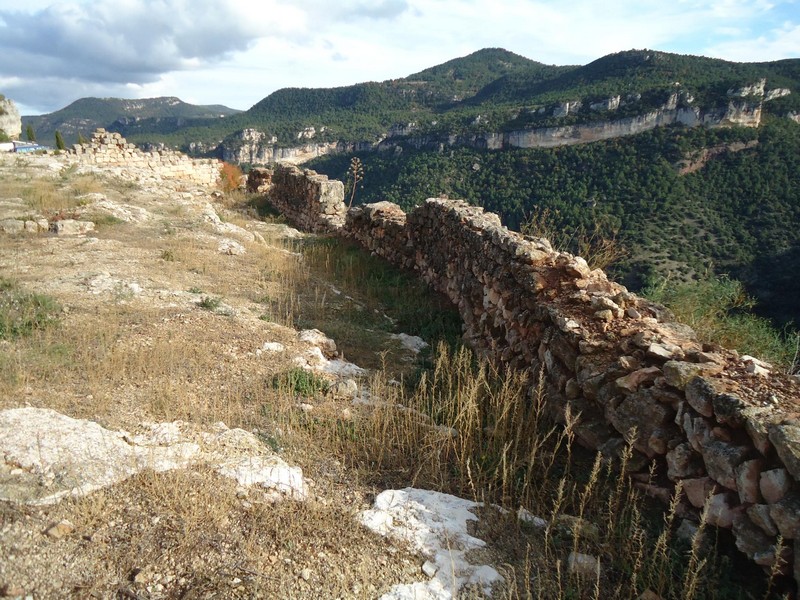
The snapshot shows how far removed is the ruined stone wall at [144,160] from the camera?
802 inches

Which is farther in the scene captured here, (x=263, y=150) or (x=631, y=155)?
(x=263, y=150)

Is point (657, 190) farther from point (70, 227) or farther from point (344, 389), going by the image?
point (344, 389)

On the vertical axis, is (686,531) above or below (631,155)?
below

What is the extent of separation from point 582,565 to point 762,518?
33.6 inches

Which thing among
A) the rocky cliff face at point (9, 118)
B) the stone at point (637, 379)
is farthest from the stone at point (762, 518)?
the rocky cliff face at point (9, 118)

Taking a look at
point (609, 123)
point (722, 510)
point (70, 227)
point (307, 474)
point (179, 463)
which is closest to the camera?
point (722, 510)

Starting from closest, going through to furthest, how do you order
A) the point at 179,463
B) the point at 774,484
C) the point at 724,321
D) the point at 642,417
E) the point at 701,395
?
the point at 774,484
the point at 701,395
the point at 179,463
the point at 642,417
the point at 724,321

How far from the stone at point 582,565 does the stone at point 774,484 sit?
85 centimetres

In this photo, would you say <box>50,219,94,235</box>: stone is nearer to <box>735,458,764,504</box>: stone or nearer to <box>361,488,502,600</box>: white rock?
<box>361,488,502,600</box>: white rock

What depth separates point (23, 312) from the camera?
4988 millimetres

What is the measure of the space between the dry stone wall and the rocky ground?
1.25m

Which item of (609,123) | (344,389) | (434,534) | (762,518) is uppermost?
(609,123)

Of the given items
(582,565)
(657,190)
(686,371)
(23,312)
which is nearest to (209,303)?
(23,312)

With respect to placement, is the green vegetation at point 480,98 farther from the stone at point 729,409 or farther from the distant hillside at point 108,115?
the stone at point 729,409
